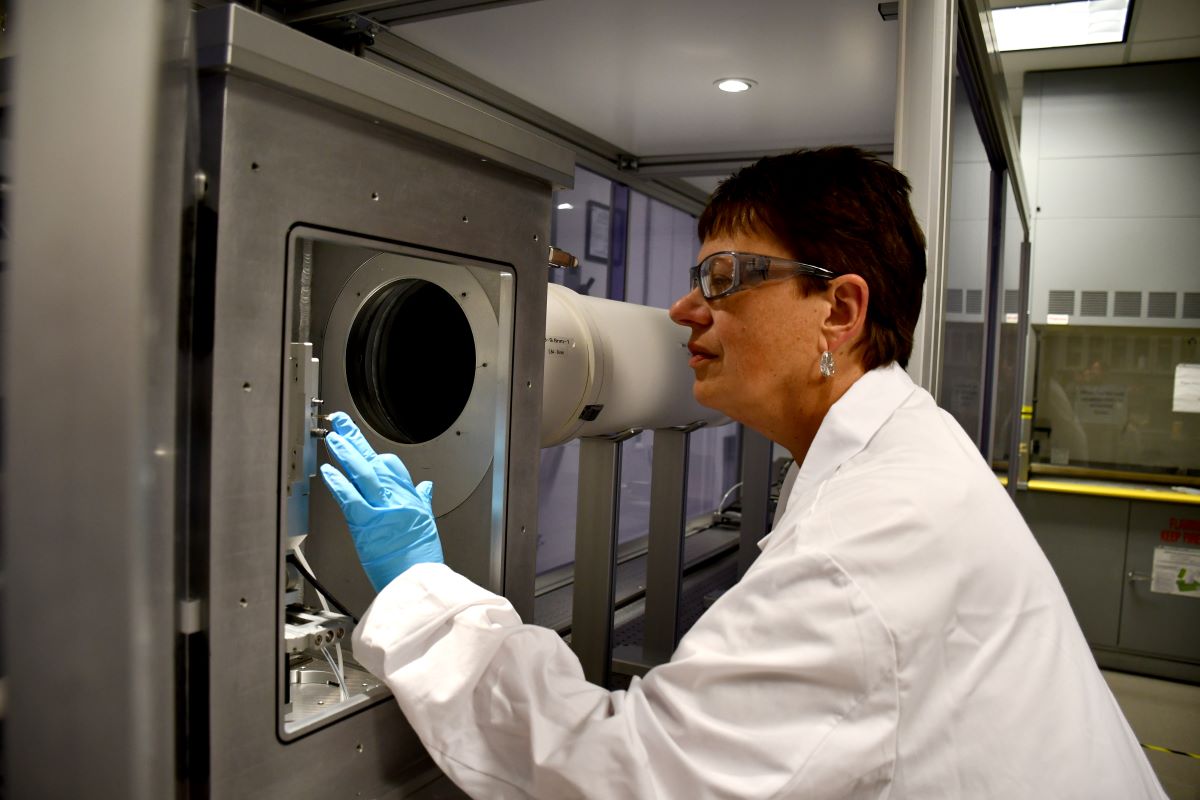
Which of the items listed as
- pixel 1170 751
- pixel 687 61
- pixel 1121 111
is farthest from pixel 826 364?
pixel 1121 111

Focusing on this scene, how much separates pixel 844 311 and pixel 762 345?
0.42 feet

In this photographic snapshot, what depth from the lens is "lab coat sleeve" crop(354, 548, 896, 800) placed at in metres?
0.88

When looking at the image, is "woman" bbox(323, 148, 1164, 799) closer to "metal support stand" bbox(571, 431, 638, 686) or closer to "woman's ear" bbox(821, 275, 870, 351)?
"woman's ear" bbox(821, 275, 870, 351)

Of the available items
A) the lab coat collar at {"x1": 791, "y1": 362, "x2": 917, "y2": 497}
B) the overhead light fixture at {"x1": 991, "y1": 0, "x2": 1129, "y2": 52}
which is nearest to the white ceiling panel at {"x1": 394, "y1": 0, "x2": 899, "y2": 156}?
the lab coat collar at {"x1": 791, "y1": 362, "x2": 917, "y2": 497}

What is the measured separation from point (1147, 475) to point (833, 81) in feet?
11.4

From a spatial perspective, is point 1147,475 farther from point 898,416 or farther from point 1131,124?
point 898,416

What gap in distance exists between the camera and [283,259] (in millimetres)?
875

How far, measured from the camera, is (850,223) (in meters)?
1.20

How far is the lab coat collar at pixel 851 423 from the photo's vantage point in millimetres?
1117

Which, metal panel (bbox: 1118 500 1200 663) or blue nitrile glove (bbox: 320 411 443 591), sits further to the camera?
metal panel (bbox: 1118 500 1200 663)

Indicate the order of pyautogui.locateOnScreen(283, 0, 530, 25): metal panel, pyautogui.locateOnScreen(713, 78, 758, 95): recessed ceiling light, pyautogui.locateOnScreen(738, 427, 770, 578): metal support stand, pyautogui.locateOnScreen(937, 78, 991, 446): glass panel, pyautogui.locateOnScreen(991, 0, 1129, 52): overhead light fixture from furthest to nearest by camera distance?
pyautogui.locateOnScreen(991, 0, 1129, 52): overhead light fixture < pyautogui.locateOnScreen(738, 427, 770, 578): metal support stand < pyautogui.locateOnScreen(713, 78, 758, 95): recessed ceiling light < pyautogui.locateOnScreen(283, 0, 530, 25): metal panel < pyautogui.locateOnScreen(937, 78, 991, 446): glass panel

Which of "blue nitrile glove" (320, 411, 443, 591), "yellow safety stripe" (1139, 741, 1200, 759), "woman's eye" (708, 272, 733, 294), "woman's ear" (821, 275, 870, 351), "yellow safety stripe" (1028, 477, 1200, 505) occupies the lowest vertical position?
"yellow safety stripe" (1139, 741, 1200, 759)

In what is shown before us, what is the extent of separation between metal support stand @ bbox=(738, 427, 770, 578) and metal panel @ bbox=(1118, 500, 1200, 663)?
2206 mm

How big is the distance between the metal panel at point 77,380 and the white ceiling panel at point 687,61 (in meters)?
1.96
